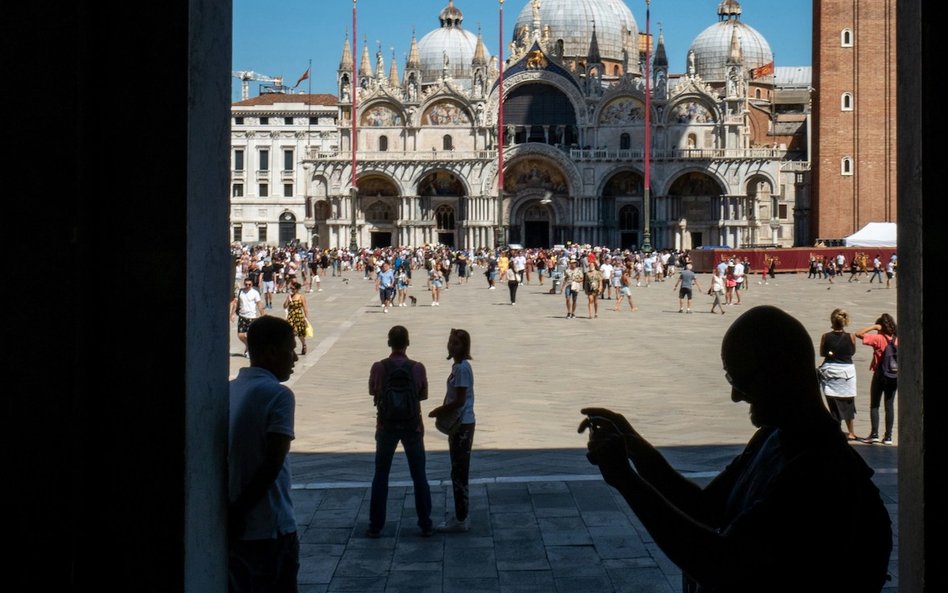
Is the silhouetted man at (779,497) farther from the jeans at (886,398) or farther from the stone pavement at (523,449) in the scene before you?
the jeans at (886,398)

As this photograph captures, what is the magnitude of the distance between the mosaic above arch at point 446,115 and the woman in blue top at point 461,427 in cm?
6079

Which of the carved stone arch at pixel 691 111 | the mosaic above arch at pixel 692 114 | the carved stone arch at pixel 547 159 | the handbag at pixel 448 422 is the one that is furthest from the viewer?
the mosaic above arch at pixel 692 114

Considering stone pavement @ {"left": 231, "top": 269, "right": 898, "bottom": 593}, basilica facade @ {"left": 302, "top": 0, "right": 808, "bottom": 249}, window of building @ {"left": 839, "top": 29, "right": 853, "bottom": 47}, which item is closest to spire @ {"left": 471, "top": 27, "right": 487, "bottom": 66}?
basilica facade @ {"left": 302, "top": 0, "right": 808, "bottom": 249}

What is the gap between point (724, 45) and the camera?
84.1 metres

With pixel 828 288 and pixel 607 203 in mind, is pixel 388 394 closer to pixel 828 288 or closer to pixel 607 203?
pixel 828 288

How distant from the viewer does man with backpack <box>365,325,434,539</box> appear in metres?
7.23

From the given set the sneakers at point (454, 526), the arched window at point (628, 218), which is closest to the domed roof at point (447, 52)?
the arched window at point (628, 218)

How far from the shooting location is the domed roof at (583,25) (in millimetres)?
76938

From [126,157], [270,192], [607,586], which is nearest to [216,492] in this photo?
[126,157]

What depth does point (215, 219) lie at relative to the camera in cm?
288

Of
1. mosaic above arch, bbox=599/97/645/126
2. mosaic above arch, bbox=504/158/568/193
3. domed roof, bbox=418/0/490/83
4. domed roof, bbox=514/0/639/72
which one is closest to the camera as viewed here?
mosaic above arch, bbox=504/158/568/193

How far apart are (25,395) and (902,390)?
195cm

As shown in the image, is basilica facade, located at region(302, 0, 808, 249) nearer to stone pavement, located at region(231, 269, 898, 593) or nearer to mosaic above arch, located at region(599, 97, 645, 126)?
mosaic above arch, located at region(599, 97, 645, 126)

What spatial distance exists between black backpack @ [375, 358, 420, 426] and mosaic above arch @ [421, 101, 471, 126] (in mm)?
61106
